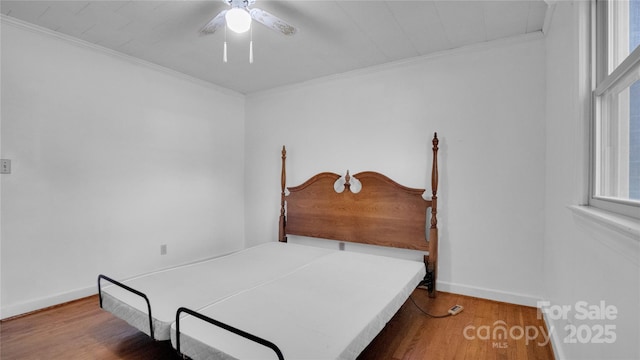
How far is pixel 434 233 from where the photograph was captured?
9.67 feet

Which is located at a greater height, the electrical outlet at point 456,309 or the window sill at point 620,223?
the window sill at point 620,223

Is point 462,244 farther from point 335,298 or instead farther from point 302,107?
point 302,107

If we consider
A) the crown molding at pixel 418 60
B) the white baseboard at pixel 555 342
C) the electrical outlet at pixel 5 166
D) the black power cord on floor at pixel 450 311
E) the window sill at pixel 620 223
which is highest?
the crown molding at pixel 418 60

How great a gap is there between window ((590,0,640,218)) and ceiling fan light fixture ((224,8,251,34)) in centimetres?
184

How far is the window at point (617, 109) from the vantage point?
40.4 inches

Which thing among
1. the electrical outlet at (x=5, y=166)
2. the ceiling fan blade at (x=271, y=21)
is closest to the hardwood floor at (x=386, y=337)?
the electrical outlet at (x=5, y=166)

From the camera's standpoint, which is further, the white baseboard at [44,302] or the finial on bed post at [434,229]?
the finial on bed post at [434,229]

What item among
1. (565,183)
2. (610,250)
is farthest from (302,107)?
(610,250)

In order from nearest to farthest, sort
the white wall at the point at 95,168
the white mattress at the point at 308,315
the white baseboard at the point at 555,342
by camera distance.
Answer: the white mattress at the point at 308,315, the white baseboard at the point at 555,342, the white wall at the point at 95,168

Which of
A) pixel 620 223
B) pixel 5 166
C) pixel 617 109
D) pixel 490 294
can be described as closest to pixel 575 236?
pixel 617 109

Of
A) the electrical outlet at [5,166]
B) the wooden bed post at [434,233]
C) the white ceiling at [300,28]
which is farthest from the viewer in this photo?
the wooden bed post at [434,233]

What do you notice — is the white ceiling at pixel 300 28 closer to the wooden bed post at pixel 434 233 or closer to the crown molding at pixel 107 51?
the crown molding at pixel 107 51

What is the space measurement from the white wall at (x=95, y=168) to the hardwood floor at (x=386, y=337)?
1.35ft

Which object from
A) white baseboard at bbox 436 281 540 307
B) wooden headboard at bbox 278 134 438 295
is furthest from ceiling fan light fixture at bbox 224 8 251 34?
white baseboard at bbox 436 281 540 307
